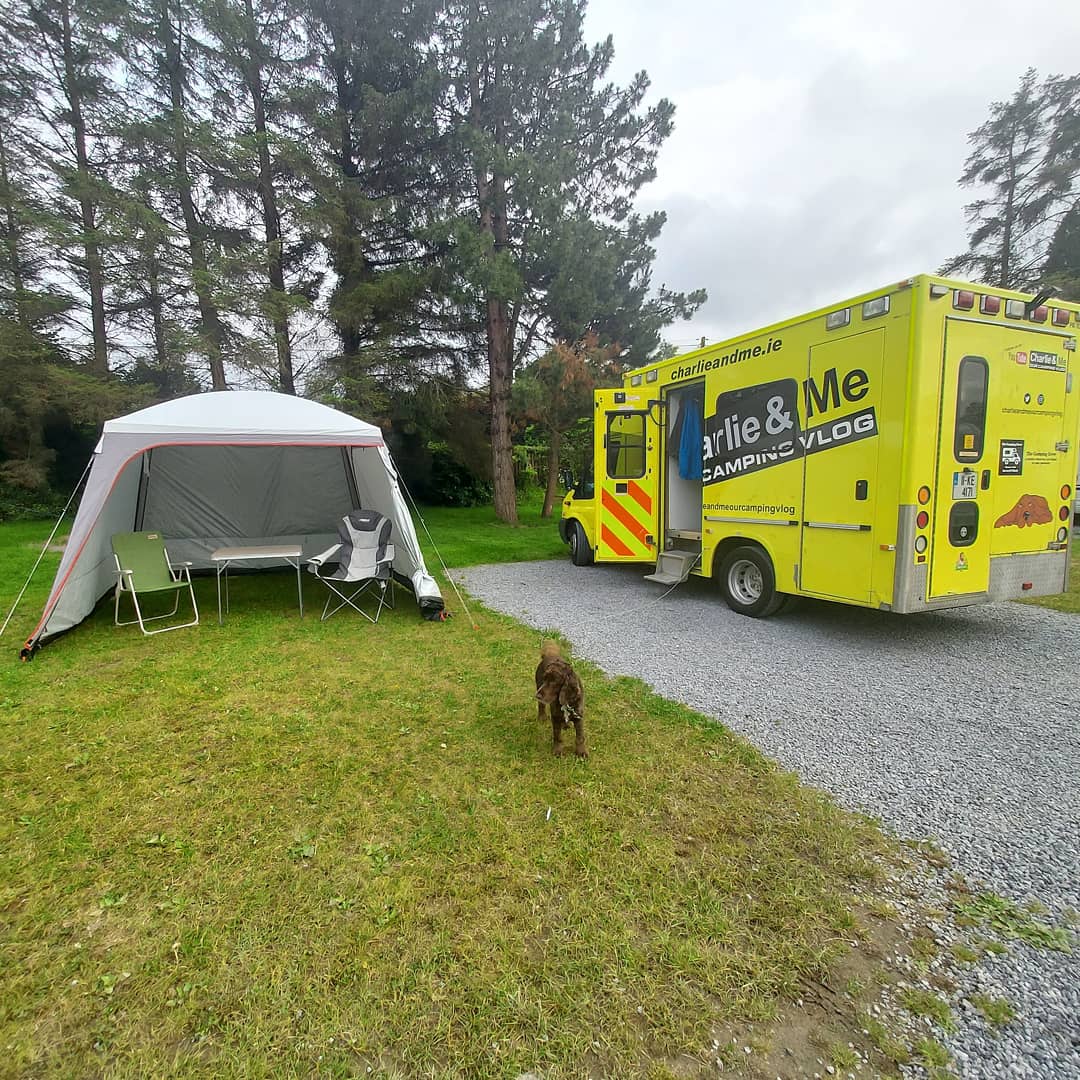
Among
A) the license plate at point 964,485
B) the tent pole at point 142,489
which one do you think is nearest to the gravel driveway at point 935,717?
the license plate at point 964,485

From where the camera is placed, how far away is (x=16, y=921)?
197 centimetres

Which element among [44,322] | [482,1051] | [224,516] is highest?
[44,322]

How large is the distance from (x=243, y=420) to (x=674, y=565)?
195 inches

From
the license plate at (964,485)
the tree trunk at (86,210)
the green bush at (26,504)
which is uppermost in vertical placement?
the tree trunk at (86,210)

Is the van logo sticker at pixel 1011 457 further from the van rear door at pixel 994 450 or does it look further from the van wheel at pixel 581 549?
the van wheel at pixel 581 549

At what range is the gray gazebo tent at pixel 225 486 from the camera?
489 cm

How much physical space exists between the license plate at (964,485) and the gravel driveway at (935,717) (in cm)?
132

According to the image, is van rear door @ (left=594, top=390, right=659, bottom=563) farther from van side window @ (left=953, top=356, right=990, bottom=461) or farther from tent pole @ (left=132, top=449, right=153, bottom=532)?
tent pole @ (left=132, top=449, right=153, bottom=532)

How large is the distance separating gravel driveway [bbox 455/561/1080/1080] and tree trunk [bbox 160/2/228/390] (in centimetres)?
952

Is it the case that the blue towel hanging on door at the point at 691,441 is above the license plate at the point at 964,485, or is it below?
above

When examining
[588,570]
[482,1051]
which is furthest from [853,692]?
[588,570]

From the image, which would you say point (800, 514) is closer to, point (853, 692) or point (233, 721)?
point (853, 692)

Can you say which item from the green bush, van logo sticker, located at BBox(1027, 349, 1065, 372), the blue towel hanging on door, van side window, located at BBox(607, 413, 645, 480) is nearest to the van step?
the blue towel hanging on door

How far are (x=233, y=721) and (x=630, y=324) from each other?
12.2 metres
